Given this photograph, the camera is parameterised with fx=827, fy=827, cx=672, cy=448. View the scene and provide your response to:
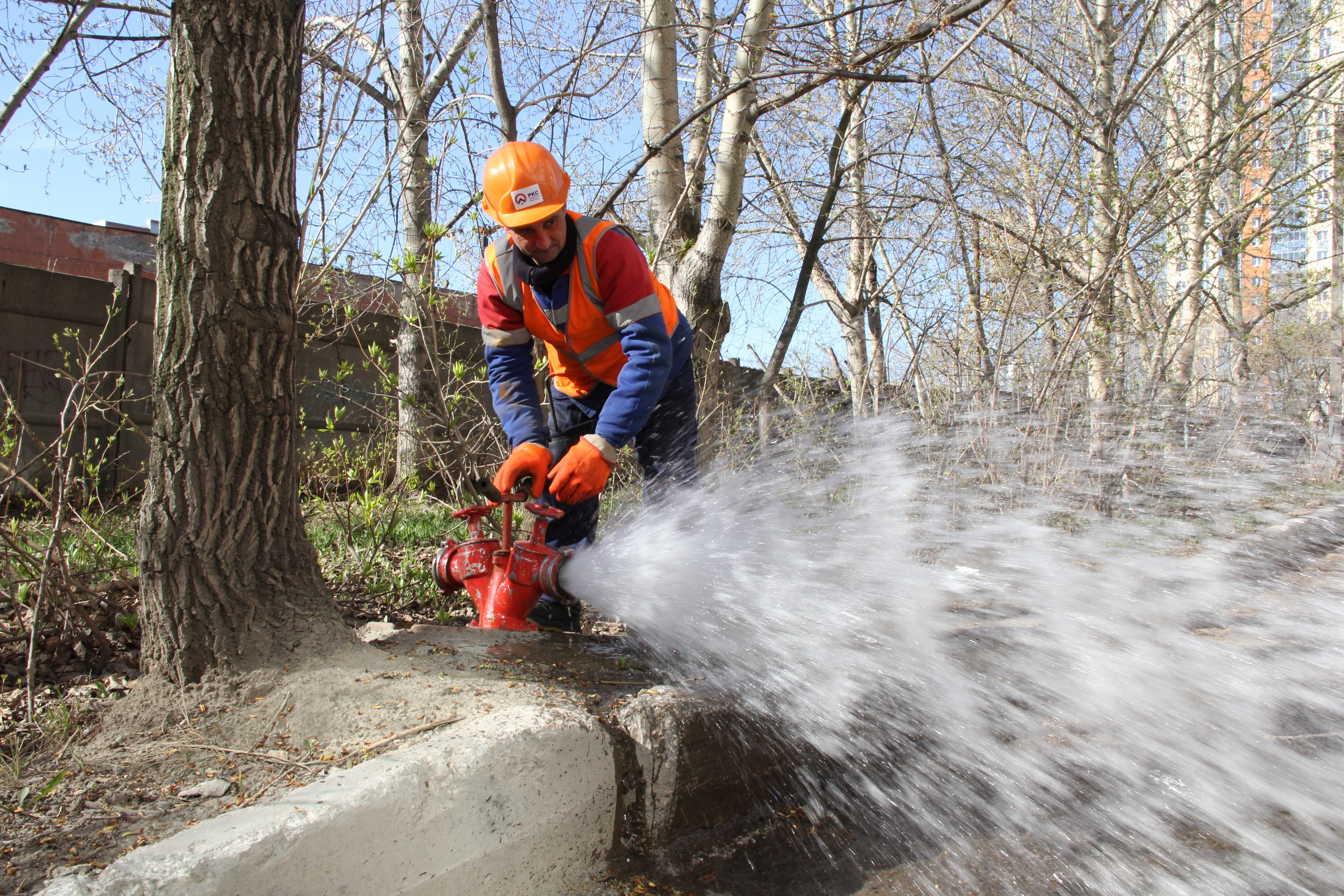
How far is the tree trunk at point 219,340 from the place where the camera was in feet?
6.73

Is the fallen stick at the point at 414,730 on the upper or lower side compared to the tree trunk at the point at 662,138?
lower

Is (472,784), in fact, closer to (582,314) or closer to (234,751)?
(234,751)

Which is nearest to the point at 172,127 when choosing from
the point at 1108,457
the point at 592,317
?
→ the point at 592,317

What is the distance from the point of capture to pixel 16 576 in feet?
10.1

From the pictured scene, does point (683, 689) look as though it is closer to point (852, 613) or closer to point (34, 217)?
point (852, 613)

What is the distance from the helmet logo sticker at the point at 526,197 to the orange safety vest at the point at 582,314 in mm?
238

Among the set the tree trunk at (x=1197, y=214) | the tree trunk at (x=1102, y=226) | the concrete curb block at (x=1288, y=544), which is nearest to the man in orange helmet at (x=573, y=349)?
the concrete curb block at (x=1288, y=544)

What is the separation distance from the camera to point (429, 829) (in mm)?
1673

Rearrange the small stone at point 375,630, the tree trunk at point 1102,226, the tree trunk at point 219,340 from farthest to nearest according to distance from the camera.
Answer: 1. the tree trunk at point 1102,226
2. the small stone at point 375,630
3. the tree trunk at point 219,340

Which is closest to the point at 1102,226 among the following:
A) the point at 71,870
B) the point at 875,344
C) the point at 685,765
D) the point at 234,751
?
the point at 875,344

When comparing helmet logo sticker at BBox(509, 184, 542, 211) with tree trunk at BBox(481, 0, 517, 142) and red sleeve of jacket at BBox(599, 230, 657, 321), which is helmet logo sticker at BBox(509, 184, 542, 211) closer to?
red sleeve of jacket at BBox(599, 230, 657, 321)

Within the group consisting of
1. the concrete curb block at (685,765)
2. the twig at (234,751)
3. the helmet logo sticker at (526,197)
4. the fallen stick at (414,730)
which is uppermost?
the helmet logo sticker at (526,197)

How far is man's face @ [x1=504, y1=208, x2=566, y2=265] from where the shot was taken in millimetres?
2758

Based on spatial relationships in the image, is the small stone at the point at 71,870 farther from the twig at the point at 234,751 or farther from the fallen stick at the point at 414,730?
the fallen stick at the point at 414,730
